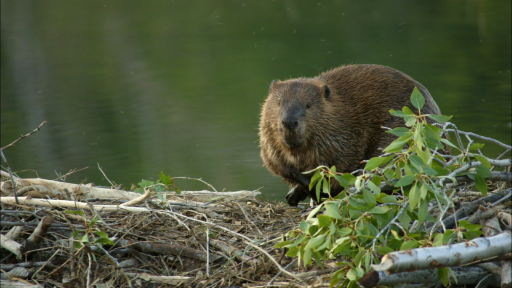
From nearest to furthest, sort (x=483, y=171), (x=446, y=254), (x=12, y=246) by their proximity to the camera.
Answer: (x=446, y=254) < (x=483, y=171) < (x=12, y=246)

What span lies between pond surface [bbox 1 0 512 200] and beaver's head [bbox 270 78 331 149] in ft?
11.1

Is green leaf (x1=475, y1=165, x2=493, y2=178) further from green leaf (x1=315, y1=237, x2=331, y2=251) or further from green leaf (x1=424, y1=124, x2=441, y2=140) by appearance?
green leaf (x1=315, y1=237, x2=331, y2=251)

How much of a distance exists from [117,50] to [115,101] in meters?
3.43

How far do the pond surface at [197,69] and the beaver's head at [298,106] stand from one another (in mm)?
3386

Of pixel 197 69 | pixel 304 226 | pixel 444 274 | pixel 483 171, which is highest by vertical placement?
pixel 483 171

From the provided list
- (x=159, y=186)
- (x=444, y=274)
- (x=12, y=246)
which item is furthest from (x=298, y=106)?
(x=12, y=246)

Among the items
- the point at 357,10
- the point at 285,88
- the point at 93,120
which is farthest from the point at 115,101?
the point at 285,88

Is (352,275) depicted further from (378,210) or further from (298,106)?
(298,106)

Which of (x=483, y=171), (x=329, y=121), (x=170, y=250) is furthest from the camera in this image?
(x=329, y=121)

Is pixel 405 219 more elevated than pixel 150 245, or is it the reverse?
pixel 405 219

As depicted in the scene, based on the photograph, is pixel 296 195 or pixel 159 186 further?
pixel 296 195

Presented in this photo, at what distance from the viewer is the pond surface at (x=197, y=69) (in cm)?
802

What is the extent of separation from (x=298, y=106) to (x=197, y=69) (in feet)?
29.2

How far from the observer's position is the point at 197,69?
39.2 feet
